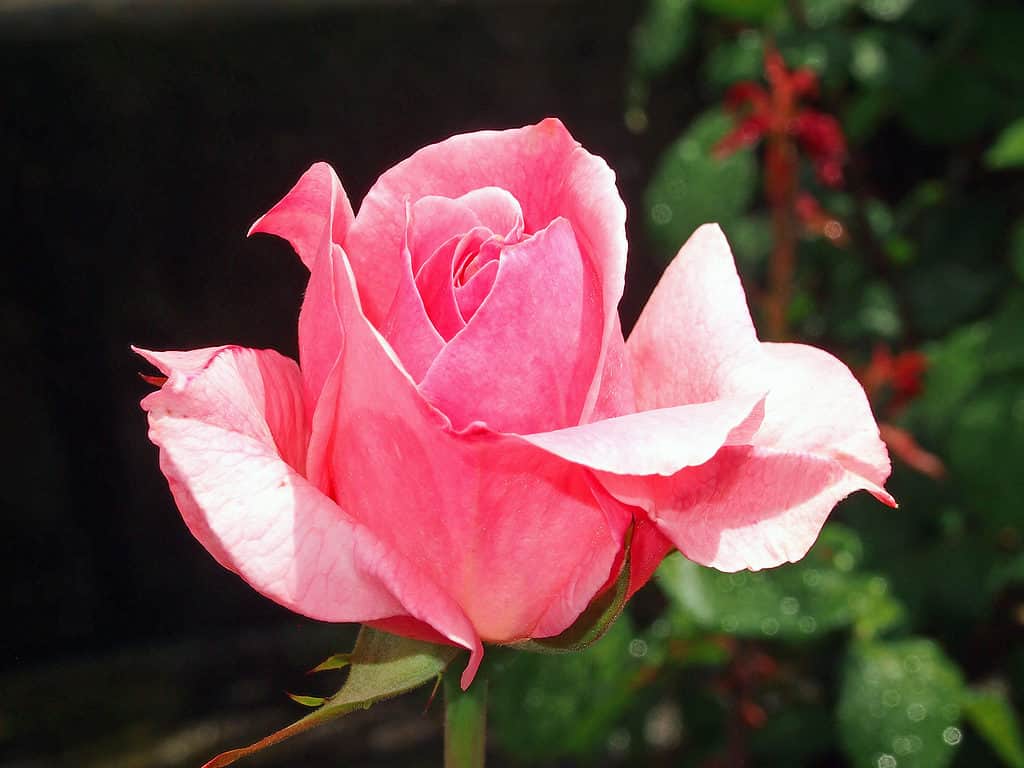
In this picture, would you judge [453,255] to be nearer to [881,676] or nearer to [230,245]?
[881,676]

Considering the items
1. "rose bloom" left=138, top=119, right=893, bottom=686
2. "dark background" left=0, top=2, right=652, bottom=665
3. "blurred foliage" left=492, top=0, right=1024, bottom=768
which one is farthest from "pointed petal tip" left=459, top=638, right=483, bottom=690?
"dark background" left=0, top=2, right=652, bottom=665

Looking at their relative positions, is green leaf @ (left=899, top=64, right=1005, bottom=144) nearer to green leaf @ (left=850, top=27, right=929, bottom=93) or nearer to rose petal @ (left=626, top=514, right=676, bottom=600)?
green leaf @ (left=850, top=27, right=929, bottom=93)

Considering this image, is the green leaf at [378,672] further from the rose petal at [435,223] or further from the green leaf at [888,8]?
the green leaf at [888,8]

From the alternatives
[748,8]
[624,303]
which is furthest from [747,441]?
[624,303]

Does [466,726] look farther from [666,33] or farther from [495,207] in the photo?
[666,33]

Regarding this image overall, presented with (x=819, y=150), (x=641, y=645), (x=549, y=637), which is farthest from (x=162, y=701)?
(x=549, y=637)

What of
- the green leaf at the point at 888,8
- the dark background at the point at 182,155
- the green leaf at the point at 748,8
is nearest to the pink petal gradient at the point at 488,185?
the green leaf at the point at 748,8
